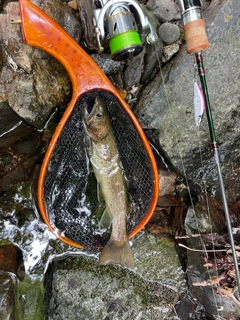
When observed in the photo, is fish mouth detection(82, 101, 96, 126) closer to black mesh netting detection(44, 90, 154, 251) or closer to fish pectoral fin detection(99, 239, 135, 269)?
black mesh netting detection(44, 90, 154, 251)

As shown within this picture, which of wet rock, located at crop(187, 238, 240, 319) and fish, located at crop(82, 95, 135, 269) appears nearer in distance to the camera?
fish, located at crop(82, 95, 135, 269)

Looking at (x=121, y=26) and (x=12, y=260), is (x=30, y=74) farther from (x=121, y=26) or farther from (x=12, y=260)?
(x=12, y=260)

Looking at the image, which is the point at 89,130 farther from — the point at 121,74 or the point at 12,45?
the point at 12,45

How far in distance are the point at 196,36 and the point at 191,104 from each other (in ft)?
2.13

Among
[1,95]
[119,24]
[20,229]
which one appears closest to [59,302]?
[20,229]

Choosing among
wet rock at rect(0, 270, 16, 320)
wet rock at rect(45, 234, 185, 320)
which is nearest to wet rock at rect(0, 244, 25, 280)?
wet rock at rect(0, 270, 16, 320)

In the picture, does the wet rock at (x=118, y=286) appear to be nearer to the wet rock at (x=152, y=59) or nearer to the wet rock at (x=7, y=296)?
the wet rock at (x=7, y=296)

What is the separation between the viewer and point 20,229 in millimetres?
2930

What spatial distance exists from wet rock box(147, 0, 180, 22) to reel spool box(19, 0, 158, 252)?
30.5 inches

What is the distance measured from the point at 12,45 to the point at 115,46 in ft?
2.56

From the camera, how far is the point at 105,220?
107 inches

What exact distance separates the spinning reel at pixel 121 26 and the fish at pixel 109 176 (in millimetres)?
401

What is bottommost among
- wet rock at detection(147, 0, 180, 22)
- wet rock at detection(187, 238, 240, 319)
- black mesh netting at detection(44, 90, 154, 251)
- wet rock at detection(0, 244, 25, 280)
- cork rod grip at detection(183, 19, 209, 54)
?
wet rock at detection(187, 238, 240, 319)

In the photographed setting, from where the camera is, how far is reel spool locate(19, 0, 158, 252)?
223cm
